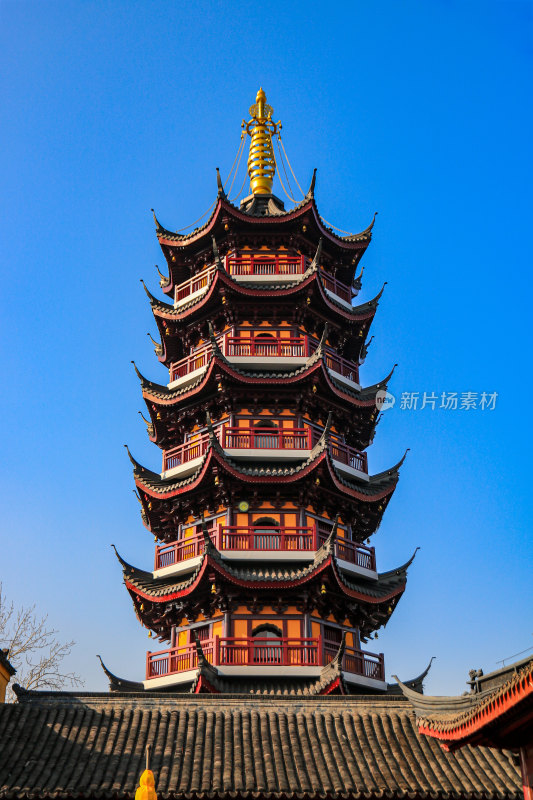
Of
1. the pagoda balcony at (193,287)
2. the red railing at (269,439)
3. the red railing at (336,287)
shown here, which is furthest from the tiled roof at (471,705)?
the pagoda balcony at (193,287)

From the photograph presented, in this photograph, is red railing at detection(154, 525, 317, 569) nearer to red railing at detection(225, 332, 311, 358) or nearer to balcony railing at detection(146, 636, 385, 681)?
balcony railing at detection(146, 636, 385, 681)

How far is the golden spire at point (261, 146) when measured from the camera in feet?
101

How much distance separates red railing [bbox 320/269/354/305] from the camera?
27.0 metres

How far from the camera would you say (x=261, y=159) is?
31391 millimetres

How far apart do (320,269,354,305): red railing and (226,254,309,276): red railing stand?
941 mm

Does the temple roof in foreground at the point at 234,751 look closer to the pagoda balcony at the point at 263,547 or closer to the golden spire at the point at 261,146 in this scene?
the pagoda balcony at the point at 263,547

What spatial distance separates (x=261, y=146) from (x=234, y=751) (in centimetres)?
2303

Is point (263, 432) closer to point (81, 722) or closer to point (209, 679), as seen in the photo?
point (209, 679)

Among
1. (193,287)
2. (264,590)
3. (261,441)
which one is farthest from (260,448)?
(193,287)

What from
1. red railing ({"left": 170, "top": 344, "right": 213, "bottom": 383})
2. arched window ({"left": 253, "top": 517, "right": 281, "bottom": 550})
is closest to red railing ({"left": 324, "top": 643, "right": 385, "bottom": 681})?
arched window ({"left": 253, "top": 517, "right": 281, "bottom": 550})

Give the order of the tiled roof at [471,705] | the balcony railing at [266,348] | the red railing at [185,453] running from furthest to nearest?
the balcony railing at [266,348], the red railing at [185,453], the tiled roof at [471,705]

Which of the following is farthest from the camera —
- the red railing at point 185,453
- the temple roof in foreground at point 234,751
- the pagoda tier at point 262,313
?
the pagoda tier at point 262,313

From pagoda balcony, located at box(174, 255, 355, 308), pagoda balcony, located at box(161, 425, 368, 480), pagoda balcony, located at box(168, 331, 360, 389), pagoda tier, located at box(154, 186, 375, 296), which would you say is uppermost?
pagoda tier, located at box(154, 186, 375, 296)

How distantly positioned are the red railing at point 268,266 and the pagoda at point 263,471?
0.22 feet
